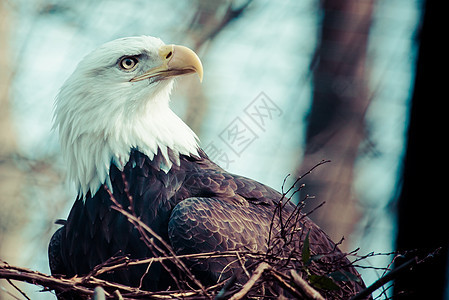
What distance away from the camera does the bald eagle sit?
3086 millimetres

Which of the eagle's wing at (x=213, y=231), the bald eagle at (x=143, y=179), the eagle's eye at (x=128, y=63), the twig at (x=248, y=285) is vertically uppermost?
the eagle's eye at (x=128, y=63)

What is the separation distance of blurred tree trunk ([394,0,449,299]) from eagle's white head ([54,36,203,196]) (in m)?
1.07

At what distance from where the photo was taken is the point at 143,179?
11.2ft

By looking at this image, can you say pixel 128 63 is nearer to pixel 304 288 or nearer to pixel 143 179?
pixel 143 179

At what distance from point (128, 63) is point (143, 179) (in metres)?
0.60

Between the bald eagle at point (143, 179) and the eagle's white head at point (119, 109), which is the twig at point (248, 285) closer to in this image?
the bald eagle at point (143, 179)

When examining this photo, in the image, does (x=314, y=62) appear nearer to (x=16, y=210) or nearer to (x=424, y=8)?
(x=424, y=8)

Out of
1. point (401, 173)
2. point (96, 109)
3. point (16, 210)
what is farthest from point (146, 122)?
point (16, 210)

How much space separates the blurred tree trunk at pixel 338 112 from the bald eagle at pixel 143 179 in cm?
104

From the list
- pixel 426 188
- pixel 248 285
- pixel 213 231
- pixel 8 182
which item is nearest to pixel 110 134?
pixel 213 231

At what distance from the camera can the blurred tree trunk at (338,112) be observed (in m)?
4.57

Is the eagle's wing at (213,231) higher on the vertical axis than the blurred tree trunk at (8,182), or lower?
lower

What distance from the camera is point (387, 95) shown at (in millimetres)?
4785

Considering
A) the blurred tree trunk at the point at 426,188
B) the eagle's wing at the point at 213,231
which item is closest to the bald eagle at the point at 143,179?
the eagle's wing at the point at 213,231
